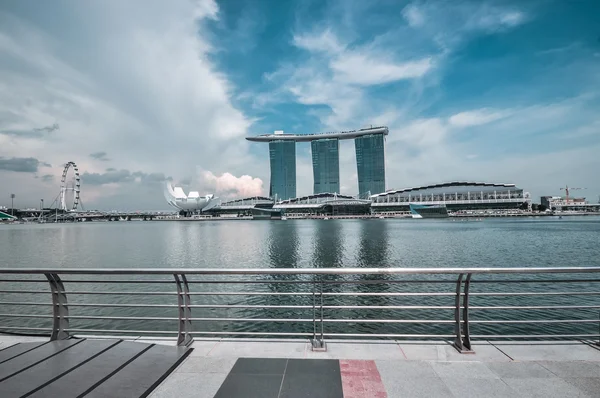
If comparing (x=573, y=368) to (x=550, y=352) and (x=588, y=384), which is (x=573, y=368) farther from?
(x=550, y=352)

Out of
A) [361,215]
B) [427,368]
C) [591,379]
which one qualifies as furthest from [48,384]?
[361,215]

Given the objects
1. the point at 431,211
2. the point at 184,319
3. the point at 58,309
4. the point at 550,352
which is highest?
the point at 431,211

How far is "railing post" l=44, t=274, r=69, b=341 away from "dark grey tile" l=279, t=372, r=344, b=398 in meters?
3.70

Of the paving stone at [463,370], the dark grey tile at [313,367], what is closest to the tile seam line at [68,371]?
the dark grey tile at [313,367]

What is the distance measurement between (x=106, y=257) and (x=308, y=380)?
3268 centimetres

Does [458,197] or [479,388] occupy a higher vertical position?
[458,197]

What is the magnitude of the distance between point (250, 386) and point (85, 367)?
211 centimetres

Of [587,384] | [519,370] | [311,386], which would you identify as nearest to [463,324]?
[519,370]

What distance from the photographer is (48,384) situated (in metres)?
3.60

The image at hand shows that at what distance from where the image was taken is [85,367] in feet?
13.2

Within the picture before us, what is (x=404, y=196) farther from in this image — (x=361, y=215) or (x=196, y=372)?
(x=196, y=372)

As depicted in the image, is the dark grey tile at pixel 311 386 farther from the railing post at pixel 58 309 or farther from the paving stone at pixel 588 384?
the railing post at pixel 58 309

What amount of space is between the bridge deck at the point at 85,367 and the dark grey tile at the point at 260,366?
2.71ft

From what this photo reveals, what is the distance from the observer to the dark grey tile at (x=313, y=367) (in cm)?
400
